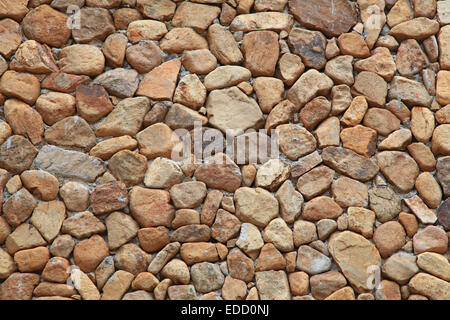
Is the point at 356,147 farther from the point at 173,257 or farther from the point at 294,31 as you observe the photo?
the point at 173,257

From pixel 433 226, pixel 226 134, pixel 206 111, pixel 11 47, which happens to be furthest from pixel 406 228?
pixel 11 47

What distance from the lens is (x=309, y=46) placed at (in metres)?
1.90

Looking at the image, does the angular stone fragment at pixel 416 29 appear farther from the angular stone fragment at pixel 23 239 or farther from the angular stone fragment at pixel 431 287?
the angular stone fragment at pixel 23 239

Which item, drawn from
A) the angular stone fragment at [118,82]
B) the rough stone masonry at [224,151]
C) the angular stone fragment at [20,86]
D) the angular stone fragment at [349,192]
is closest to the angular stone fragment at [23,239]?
the rough stone masonry at [224,151]

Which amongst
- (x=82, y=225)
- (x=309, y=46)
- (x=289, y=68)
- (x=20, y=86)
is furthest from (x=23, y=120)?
(x=309, y=46)

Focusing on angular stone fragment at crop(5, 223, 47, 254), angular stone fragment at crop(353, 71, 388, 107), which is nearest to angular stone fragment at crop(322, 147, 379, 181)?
angular stone fragment at crop(353, 71, 388, 107)

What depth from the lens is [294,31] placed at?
192 cm

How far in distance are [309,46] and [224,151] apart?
0.55 metres

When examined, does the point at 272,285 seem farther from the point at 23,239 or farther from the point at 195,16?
the point at 195,16

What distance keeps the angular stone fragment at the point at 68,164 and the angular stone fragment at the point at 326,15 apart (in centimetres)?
100

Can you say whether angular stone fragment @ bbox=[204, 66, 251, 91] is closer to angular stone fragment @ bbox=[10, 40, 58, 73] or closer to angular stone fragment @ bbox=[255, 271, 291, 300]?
angular stone fragment @ bbox=[10, 40, 58, 73]

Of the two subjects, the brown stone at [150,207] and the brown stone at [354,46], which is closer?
the brown stone at [150,207]

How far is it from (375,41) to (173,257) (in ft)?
3.83

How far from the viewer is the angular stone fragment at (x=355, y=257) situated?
5.37ft
